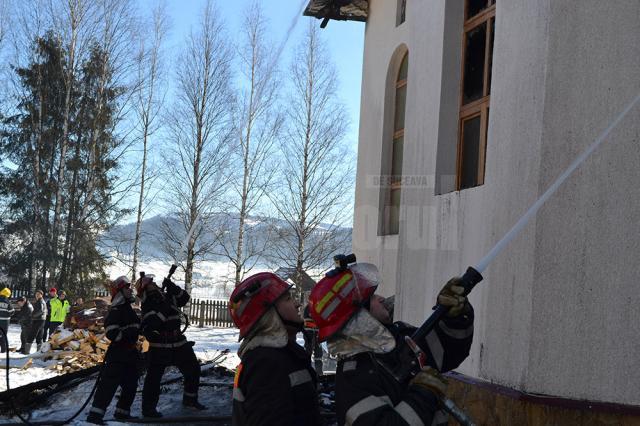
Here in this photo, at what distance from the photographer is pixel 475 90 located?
763cm

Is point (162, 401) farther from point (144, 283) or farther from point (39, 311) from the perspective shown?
point (39, 311)

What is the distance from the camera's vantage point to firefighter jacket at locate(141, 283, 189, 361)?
9055 mm

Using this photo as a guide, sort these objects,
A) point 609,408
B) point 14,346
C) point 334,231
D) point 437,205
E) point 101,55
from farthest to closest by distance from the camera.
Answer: point 101,55, point 334,231, point 14,346, point 437,205, point 609,408

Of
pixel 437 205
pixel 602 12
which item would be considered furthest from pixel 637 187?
pixel 437 205

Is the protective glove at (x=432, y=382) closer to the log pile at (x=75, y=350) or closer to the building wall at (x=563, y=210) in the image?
the building wall at (x=563, y=210)

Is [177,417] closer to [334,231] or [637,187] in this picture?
[637,187]

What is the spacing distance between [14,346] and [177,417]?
11.9m

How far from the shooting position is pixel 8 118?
3033cm

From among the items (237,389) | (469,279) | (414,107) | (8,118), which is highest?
(8,118)

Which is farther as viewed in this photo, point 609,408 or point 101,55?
point 101,55

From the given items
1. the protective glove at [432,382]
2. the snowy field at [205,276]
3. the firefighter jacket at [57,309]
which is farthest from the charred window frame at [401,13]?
the firefighter jacket at [57,309]

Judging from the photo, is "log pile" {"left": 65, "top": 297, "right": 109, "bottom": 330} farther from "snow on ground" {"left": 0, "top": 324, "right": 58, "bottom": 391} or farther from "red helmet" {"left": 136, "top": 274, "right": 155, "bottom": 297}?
"red helmet" {"left": 136, "top": 274, "right": 155, "bottom": 297}

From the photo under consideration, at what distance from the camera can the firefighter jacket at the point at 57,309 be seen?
1906 centimetres

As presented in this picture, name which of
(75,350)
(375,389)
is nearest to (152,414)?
(375,389)
